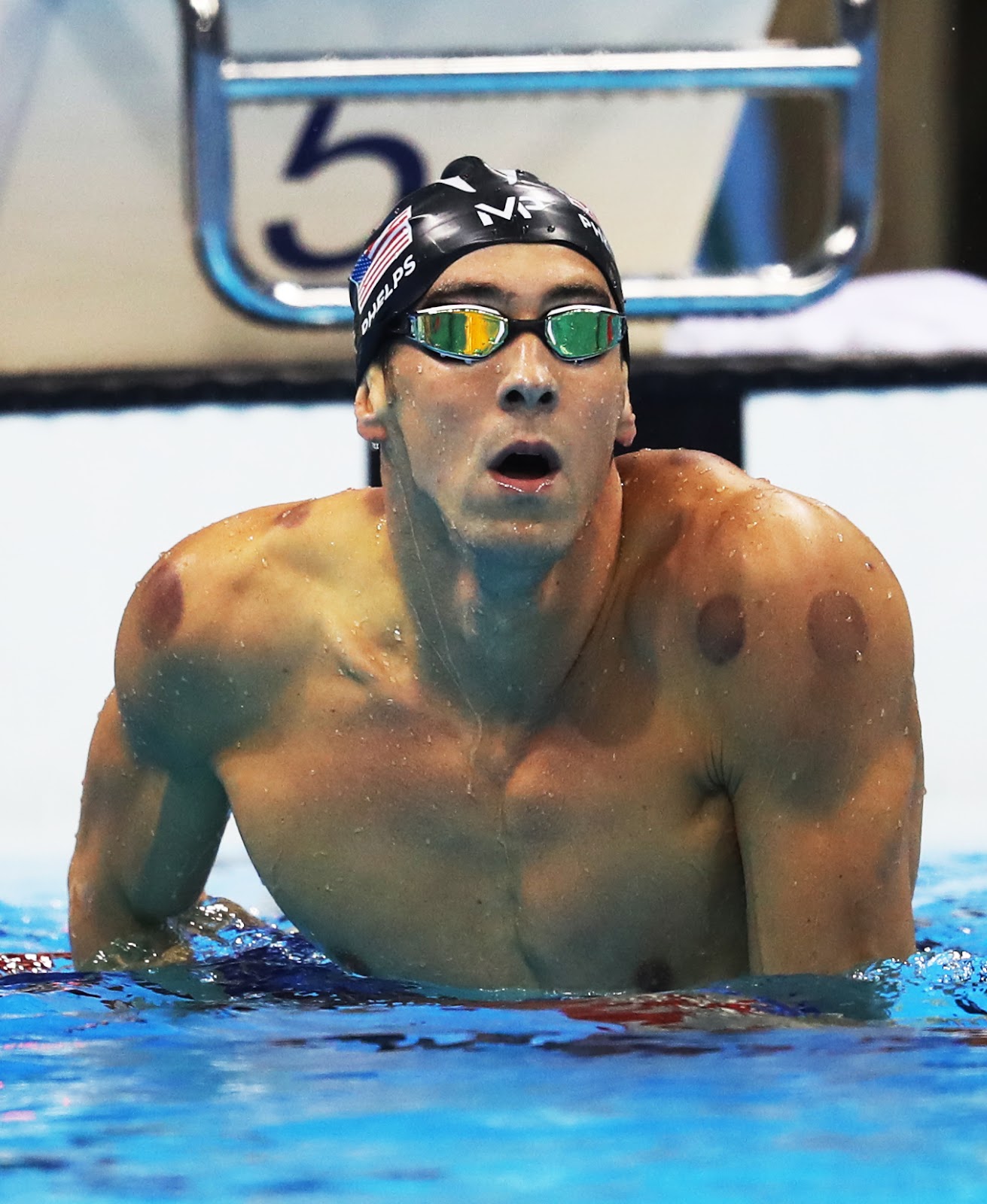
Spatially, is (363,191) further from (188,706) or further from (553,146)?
(188,706)

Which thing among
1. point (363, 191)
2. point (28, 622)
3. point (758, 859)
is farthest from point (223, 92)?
point (758, 859)

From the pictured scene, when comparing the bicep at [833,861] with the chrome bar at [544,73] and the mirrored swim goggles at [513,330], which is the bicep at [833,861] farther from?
the chrome bar at [544,73]

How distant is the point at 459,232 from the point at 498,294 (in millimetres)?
117

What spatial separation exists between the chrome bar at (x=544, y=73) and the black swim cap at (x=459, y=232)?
4.93ft

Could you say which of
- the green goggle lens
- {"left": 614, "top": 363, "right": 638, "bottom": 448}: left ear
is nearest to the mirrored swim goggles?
the green goggle lens

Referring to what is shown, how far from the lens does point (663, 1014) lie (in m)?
2.22

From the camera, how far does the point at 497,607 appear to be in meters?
2.37

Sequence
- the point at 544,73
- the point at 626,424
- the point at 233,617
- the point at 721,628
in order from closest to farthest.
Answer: the point at 721,628 → the point at 626,424 → the point at 233,617 → the point at 544,73

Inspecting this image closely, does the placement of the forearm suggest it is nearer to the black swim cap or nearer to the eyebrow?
the black swim cap

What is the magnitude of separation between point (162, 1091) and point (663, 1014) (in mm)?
570

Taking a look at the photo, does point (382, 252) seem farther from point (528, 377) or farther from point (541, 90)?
point (541, 90)

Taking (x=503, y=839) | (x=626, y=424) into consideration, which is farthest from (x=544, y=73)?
(x=503, y=839)

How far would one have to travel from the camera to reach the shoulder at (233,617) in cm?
260

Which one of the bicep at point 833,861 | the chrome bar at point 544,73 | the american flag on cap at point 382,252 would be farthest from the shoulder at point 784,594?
the chrome bar at point 544,73
